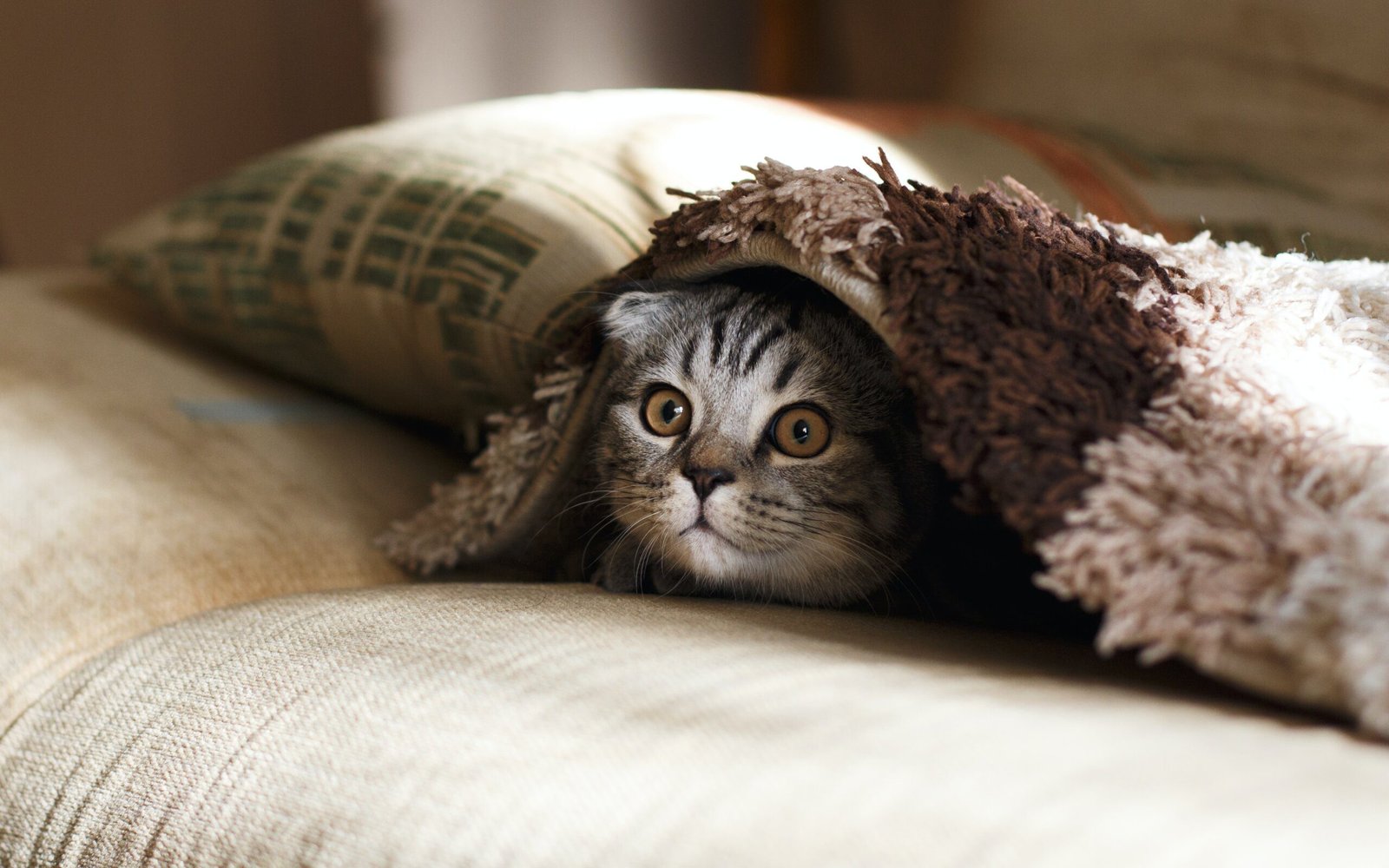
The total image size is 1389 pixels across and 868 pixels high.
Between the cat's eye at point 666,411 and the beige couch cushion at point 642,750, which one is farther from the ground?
the cat's eye at point 666,411

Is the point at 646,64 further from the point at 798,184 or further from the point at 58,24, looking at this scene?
the point at 798,184

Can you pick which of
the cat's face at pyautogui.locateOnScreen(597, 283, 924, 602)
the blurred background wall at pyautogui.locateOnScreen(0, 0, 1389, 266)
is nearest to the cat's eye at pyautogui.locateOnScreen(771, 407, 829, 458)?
the cat's face at pyautogui.locateOnScreen(597, 283, 924, 602)

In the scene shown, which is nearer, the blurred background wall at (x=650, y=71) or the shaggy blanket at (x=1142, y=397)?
the shaggy blanket at (x=1142, y=397)

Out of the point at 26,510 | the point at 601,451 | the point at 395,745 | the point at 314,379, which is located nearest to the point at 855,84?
the point at 314,379

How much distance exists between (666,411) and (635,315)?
0.08 metres

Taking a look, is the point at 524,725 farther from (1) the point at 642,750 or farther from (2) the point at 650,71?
(2) the point at 650,71

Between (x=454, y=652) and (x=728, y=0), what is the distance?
2.02m

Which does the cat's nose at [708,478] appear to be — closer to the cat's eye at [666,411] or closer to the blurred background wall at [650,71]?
the cat's eye at [666,411]

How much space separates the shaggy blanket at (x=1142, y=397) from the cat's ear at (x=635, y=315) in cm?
4

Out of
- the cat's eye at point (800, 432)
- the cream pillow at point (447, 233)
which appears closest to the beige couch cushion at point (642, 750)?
the cat's eye at point (800, 432)

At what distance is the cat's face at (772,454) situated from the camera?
0.74 meters

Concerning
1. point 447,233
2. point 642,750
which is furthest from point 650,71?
point 642,750

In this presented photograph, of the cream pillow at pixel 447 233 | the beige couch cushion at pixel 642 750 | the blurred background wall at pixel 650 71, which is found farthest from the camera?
the blurred background wall at pixel 650 71

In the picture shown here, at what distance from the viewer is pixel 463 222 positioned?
3.06ft
